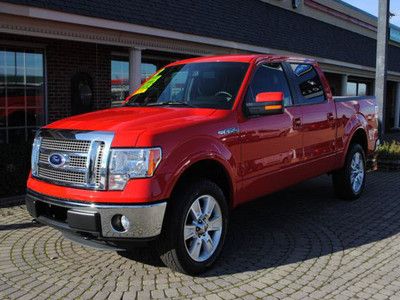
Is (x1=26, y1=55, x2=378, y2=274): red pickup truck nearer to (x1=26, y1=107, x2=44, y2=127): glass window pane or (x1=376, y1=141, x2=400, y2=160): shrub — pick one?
(x1=376, y1=141, x2=400, y2=160): shrub

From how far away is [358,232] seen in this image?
18.4ft

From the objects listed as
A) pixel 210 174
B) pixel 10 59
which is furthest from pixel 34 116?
pixel 210 174

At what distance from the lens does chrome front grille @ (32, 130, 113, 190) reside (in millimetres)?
3916

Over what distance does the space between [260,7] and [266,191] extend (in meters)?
10.3

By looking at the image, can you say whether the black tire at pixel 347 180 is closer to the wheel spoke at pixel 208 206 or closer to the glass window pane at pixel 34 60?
the wheel spoke at pixel 208 206

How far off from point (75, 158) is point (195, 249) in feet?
4.36

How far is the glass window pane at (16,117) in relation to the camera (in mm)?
9609

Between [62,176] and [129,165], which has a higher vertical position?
[129,165]

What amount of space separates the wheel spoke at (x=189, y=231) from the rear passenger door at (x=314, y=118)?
85.4 inches

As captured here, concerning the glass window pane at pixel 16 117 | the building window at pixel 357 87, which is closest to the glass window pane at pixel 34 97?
the glass window pane at pixel 16 117

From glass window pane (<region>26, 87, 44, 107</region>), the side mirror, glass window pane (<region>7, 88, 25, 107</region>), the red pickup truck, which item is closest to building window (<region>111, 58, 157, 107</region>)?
glass window pane (<region>26, 87, 44, 107</region>)

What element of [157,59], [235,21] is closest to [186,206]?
[157,59]

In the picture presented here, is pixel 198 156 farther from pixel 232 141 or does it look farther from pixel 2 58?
pixel 2 58

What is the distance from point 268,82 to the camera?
17.8 feet
